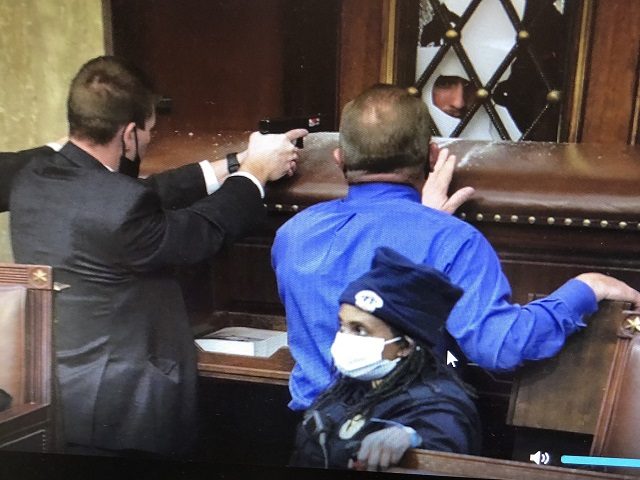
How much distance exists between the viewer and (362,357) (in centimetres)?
101

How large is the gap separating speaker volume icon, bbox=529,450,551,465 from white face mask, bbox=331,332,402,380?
0.28m

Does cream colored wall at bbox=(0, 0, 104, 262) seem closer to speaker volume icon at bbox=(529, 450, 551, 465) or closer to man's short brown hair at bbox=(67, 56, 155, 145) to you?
man's short brown hair at bbox=(67, 56, 155, 145)

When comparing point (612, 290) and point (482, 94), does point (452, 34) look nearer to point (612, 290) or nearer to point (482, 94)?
point (482, 94)

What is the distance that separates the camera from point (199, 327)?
1180 millimetres

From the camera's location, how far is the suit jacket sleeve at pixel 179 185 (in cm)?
112

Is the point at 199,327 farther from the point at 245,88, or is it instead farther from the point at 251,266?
the point at 245,88

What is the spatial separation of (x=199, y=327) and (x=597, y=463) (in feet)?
2.18

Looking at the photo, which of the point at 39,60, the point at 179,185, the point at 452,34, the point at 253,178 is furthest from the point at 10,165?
the point at 452,34

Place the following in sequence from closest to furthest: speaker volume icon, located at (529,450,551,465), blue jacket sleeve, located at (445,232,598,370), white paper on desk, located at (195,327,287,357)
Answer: blue jacket sleeve, located at (445,232,598,370), speaker volume icon, located at (529,450,551,465), white paper on desk, located at (195,327,287,357)

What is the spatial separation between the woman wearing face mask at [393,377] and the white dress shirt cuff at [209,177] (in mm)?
289

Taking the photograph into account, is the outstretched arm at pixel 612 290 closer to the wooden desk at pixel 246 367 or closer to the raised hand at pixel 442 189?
the raised hand at pixel 442 189

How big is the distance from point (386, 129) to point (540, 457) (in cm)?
56

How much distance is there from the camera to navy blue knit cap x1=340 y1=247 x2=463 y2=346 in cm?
97

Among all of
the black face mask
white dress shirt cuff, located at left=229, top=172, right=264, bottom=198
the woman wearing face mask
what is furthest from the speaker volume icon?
the black face mask
